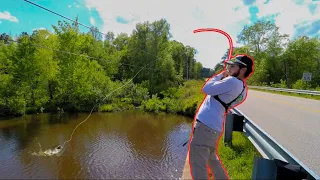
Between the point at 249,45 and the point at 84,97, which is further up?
the point at 249,45

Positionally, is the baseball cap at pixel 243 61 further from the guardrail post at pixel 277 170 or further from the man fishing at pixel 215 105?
the guardrail post at pixel 277 170

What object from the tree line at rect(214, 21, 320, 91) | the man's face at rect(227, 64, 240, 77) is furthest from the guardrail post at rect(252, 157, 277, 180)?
the tree line at rect(214, 21, 320, 91)

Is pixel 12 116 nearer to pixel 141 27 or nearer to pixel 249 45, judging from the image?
pixel 141 27

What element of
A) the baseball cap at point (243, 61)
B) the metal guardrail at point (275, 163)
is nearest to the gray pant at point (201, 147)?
the metal guardrail at point (275, 163)

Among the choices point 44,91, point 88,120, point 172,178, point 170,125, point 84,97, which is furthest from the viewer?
point 84,97

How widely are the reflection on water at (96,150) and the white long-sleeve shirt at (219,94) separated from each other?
7689 millimetres

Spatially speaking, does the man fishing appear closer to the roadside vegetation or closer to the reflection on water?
the roadside vegetation

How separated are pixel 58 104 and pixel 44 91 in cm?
236

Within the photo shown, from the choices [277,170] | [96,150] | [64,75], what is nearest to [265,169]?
[277,170]

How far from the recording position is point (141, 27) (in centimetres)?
4100

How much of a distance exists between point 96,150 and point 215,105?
11412 mm

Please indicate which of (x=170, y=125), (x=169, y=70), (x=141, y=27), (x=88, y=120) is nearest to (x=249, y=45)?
(x=169, y=70)

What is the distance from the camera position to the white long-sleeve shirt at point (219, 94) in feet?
8.81

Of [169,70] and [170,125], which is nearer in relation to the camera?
[170,125]
